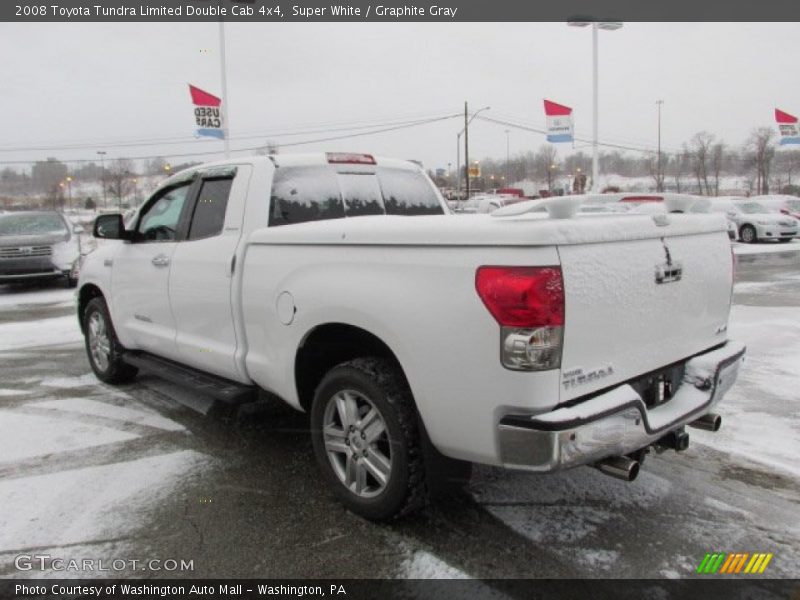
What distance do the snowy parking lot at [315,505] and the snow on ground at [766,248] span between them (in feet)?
56.0

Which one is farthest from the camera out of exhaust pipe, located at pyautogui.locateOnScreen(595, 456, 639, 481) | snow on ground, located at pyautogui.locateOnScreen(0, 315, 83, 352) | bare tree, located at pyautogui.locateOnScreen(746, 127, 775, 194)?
bare tree, located at pyautogui.locateOnScreen(746, 127, 775, 194)

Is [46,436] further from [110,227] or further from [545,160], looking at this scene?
[545,160]

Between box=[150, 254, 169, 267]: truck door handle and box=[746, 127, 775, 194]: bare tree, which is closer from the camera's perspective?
box=[150, 254, 169, 267]: truck door handle

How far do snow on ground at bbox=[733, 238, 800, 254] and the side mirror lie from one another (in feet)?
61.2

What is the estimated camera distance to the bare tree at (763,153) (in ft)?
220

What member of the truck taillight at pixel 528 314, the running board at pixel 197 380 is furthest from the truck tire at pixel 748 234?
the truck taillight at pixel 528 314

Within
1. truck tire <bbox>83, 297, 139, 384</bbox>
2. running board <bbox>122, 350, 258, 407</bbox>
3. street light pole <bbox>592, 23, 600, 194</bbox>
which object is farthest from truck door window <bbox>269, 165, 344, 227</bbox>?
street light pole <bbox>592, 23, 600, 194</bbox>

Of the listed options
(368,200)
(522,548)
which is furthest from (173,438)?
(522,548)

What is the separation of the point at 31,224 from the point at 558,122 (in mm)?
17325

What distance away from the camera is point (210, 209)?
14.6ft

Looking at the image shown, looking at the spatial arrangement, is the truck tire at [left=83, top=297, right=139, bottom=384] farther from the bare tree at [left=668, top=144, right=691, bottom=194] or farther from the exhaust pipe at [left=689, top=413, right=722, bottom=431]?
the bare tree at [left=668, top=144, right=691, bottom=194]

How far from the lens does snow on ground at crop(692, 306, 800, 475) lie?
14.2ft

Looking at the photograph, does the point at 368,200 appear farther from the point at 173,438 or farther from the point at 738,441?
the point at 738,441

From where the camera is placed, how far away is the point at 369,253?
3.11 meters
